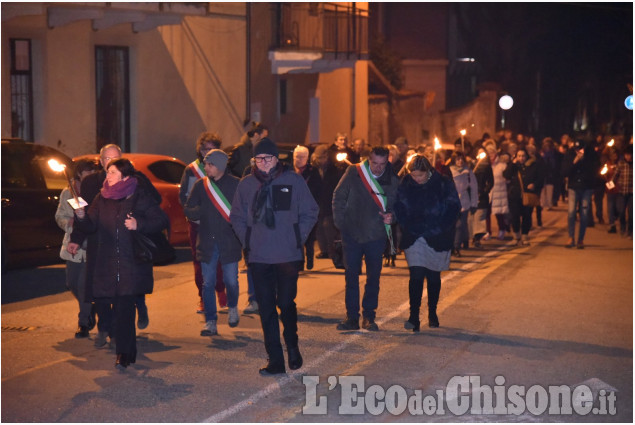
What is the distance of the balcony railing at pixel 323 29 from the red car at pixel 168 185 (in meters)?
12.0

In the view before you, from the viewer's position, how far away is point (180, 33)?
21.7 metres

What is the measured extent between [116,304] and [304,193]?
178 cm

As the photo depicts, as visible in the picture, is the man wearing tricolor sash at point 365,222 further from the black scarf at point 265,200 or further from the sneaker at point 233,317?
the black scarf at point 265,200

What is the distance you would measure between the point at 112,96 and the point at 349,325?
12.3 meters

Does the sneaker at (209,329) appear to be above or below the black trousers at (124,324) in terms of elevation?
below

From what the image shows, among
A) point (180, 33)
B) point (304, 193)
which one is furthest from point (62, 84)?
point (304, 193)

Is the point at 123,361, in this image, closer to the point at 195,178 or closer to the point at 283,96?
the point at 195,178

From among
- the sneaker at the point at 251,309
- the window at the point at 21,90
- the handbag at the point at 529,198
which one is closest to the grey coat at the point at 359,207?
the sneaker at the point at 251,309

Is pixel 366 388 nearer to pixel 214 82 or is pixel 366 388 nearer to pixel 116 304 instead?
pixel 116 304

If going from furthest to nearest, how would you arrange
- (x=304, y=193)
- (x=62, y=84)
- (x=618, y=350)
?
(x=62, y=84)
(x=618, y=350)
(x=304, y=193)

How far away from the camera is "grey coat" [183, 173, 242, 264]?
9312 mm

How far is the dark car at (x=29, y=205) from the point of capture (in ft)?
40.0

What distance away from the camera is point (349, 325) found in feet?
31.1

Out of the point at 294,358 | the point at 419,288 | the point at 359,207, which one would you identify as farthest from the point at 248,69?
the point at 294,358
